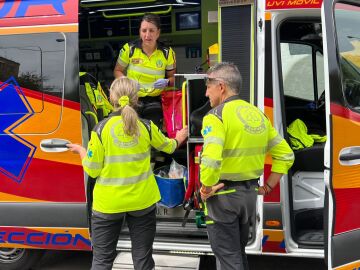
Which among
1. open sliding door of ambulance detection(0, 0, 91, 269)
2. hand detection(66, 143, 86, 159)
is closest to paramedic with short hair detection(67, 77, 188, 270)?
hand detection(66, 143, 86, 159)

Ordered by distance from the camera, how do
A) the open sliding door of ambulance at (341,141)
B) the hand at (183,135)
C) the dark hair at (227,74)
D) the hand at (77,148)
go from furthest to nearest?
1. the hand at (183,135)
2. the hand at (77,148)
3. the open sliding door of ambulance at (341,141)
4. the dark hair at (227,74)

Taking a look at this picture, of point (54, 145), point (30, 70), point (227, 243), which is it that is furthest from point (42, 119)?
point (227, 243)

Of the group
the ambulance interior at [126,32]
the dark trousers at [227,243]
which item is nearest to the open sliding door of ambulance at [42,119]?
the dark trousers at [227,243]

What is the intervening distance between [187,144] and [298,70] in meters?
1.58

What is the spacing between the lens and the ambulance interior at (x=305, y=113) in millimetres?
3150

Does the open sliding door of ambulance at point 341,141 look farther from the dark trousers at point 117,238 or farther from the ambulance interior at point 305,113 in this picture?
the dark trousers at point 117,238

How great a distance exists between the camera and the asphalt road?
3646 mm

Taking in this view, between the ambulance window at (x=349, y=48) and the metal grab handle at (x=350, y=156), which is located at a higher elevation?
the ambulance window at (x=349, y=48)

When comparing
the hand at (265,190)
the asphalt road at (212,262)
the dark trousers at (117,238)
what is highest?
the hand at (265,190)

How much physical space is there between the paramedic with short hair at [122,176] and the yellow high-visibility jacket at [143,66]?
1.13m

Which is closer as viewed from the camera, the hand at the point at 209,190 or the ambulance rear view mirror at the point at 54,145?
the hand at the point at 209,190

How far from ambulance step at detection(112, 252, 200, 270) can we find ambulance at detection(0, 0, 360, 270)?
2 centimetres

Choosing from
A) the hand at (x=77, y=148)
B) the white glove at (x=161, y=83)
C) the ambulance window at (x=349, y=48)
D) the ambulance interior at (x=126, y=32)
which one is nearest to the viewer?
the ambulance window at (x=349, y=48)

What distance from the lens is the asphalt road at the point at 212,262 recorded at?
3.65 meters
